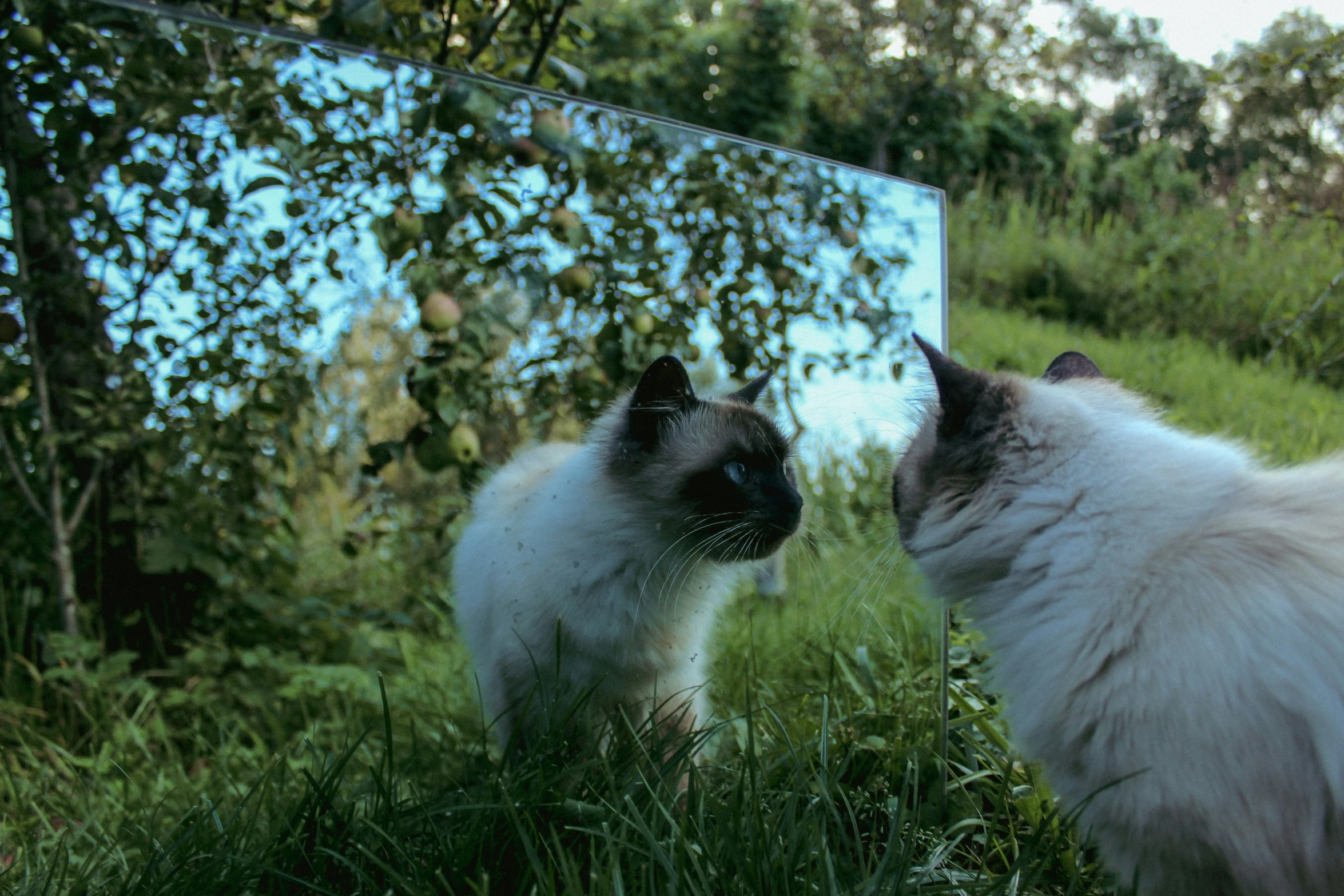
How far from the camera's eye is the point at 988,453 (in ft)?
5.58

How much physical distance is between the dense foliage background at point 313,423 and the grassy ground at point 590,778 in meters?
0.02

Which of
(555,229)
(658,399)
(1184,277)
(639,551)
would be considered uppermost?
(1184,277)

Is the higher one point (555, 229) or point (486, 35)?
point (486, 35)

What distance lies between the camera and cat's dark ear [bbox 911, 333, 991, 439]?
1.67 metres

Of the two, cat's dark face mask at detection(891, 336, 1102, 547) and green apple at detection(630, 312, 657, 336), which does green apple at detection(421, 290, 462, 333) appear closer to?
green apple at detection(630, 312, 657, 336)

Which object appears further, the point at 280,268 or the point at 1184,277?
the point at 1184,277

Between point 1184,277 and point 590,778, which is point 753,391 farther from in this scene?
point 1184,277

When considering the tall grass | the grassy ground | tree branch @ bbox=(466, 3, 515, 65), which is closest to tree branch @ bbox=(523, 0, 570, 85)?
tree branch @ bbox=(466, 3, 515, 65)

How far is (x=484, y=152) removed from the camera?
2.63 m

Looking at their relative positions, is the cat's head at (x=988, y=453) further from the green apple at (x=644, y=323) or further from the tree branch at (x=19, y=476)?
the tree branch at (x=19, y=476)

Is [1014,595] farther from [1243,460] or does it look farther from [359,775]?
[359,775]

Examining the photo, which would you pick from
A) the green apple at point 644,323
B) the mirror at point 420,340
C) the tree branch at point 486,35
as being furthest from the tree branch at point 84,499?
the green apple at point 644,323

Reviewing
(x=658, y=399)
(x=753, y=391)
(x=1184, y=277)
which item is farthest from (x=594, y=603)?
(x=1184, y=277)

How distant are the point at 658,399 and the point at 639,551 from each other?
1.20 ft
